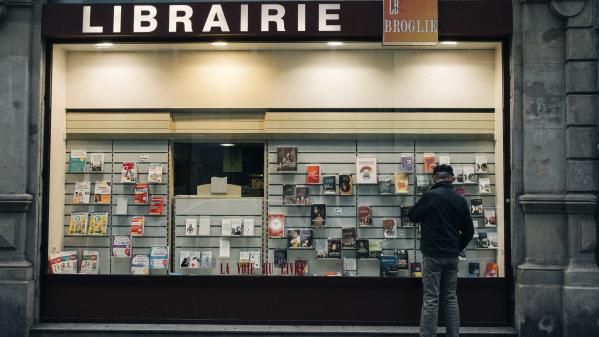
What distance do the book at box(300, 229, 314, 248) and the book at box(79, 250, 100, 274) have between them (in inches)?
111

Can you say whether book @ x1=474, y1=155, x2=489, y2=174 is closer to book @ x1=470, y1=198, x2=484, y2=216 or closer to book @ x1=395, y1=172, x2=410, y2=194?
book @ x1=470, y1=198, x2=484, y2=216

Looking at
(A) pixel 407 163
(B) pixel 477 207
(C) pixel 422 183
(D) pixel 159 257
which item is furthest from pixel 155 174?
(B) pixel 477 207

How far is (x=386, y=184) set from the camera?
28.4ft

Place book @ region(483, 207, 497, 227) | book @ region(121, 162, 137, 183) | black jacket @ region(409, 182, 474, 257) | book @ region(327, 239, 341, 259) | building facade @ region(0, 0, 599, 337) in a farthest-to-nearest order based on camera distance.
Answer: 1. book @ region(121, 162, 137, 183)
2. book @ region(327, 239, 341, 259)
3. book @ region(483, 207, 497, 227)
4. building facade @ region(0, 0, 599, 337)
5. black jacket @ region(409, 182, 474, 257)

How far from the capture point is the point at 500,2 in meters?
7.96

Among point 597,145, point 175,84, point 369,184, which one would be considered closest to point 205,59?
point 175,84

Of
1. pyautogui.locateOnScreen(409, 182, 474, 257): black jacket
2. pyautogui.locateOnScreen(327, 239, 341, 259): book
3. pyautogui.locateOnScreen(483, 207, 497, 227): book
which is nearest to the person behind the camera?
pyautogui.locateOnScreen(409, 182, 474, 257): black jacket

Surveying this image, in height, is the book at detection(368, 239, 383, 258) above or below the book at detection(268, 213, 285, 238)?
below

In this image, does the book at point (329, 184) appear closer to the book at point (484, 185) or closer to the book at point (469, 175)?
the book at point (469, 175)

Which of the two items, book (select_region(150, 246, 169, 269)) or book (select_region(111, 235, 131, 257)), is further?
book (select_region(111, 235, 131, 257))

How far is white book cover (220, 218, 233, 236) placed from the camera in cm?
867

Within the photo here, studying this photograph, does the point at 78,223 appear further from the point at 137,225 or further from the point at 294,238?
the point at 294,238

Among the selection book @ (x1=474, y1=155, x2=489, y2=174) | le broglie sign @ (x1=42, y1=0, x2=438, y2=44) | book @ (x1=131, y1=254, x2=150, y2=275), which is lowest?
book @ (x1=131, y1=254, x2=150, y2=275)

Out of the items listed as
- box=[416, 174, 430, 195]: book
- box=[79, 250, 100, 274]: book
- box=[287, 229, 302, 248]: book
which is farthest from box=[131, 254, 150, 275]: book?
box=[416, 174, 430, 195]: book
